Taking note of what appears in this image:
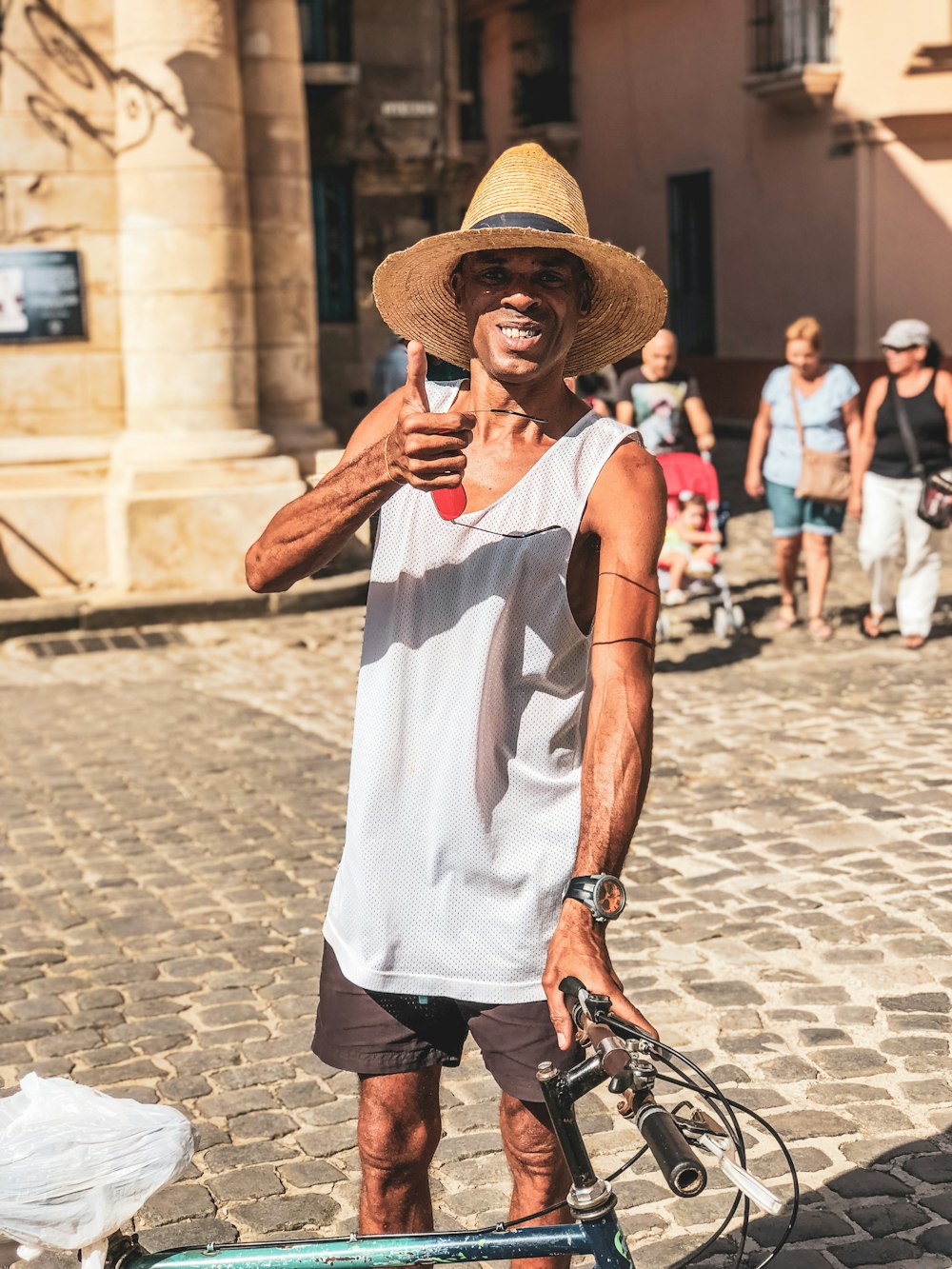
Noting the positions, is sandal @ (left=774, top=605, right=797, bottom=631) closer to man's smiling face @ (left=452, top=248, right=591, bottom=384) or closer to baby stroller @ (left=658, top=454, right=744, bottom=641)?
baby stroller @ (left=658, top=454, right=744, bottom=641)

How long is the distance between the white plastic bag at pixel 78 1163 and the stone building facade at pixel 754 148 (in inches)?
829

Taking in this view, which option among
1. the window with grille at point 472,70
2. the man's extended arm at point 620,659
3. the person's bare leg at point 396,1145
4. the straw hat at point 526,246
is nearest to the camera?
the man's extended arm at point 620,659

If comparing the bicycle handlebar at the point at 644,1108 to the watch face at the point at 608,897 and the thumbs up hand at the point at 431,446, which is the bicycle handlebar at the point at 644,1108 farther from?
the thumbs up hand at the point at 431,446

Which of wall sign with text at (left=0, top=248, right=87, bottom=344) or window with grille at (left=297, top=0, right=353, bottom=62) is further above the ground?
window with grille at (left=297, top=0, right=353, bottom=62)

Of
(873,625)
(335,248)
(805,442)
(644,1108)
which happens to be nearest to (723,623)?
(873,625)

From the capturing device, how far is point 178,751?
8781mm

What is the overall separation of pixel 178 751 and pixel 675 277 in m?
20.6

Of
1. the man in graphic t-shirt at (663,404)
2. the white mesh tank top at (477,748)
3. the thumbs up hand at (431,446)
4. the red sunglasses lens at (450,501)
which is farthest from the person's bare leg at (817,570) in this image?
the thumbs up hand at (431,446)

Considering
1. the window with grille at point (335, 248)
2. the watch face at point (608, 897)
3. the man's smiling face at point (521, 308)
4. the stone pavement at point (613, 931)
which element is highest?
the window with grille at point (335, 248)

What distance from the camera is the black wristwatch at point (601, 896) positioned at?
2.65m

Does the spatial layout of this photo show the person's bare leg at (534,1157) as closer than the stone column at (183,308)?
Yes

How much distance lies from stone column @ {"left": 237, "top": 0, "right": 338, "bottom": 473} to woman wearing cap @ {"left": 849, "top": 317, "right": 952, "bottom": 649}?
4305 mm

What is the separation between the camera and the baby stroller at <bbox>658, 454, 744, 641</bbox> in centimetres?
1082

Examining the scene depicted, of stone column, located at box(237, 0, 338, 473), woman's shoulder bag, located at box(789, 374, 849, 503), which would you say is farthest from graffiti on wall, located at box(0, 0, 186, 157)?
woman's shoulder bag, located at box(789, 374, 849, 503)
